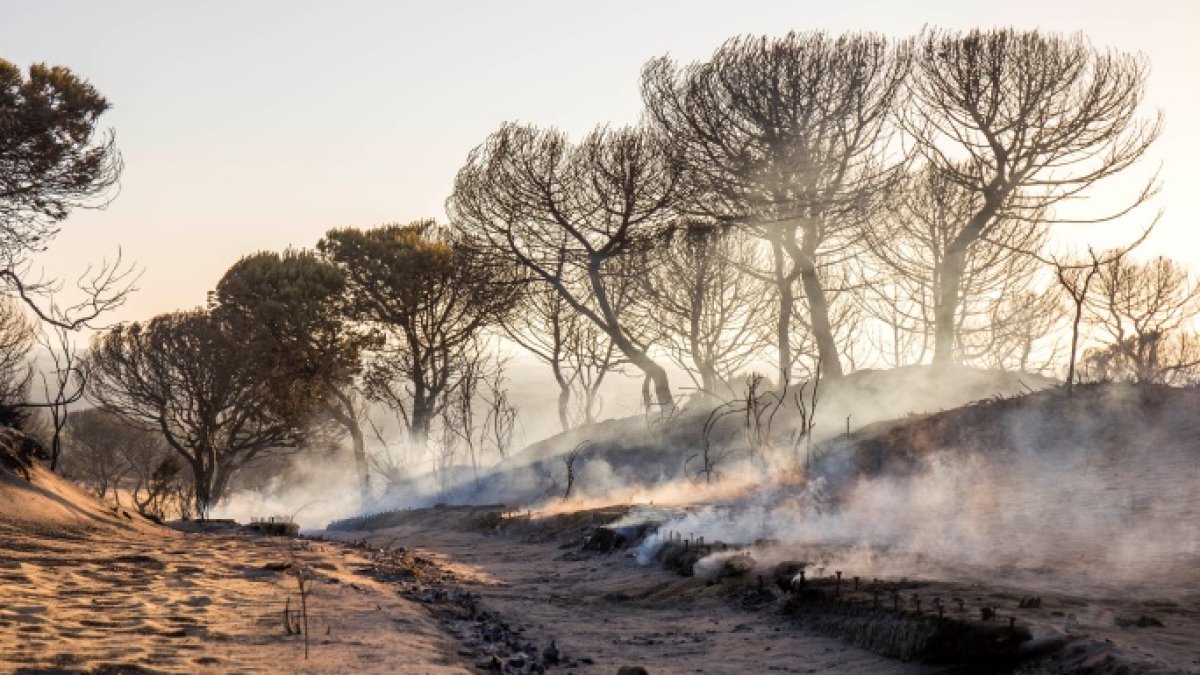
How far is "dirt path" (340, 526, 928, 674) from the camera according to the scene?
27.4ft

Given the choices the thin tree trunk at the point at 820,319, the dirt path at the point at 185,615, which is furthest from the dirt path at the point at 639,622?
the thin tree trunk at the point at 820,319

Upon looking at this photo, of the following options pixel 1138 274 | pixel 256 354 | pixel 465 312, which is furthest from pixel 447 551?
pixel 1138 274

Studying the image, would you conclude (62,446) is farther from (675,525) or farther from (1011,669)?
(1011,669)

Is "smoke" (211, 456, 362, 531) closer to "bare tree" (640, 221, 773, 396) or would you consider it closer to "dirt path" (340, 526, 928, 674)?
"bare tree" (640, 221, 773, 396)

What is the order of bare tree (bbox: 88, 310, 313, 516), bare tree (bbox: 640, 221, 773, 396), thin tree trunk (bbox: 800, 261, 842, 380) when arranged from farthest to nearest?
bare tree (bbox: 640, 221, 773, 396) < bare tree (bbox: 88, 310, 313, 516) < thin tree trunk (bbox: 800, 261, 842, 380)

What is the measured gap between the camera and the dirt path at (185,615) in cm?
666

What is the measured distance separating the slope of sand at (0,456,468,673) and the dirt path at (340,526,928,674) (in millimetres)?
1416

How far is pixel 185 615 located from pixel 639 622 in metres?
4.64

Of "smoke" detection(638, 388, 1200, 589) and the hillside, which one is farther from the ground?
the hillside

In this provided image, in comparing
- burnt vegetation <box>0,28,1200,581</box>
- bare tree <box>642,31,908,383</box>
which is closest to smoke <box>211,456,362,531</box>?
burnt vegetation <box>0,28,1200,581</box>

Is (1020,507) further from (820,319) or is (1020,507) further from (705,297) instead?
(705,297)

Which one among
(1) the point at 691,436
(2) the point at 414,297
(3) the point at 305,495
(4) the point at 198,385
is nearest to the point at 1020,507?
(1) the point at 691,436

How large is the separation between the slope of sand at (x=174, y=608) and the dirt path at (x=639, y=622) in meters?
1.42

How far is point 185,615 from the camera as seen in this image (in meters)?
8.16
